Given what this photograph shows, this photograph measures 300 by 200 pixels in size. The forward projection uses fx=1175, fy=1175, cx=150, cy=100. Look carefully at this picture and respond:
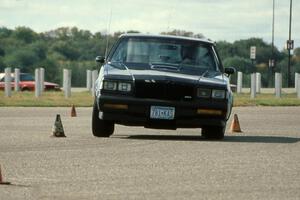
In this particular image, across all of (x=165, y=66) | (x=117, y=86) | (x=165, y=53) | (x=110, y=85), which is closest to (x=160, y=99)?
(x=117, y=86)

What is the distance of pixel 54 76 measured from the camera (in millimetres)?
82188

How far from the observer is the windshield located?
19078 millimetres

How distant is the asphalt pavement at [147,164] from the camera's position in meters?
11.1

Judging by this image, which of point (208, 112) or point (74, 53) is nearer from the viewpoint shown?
point (208, 112)

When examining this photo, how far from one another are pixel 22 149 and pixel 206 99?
3173 mm

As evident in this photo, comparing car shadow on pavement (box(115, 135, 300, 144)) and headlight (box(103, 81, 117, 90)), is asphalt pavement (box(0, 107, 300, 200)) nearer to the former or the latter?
car shadow on pavement (box(115, 135, 300, 144))

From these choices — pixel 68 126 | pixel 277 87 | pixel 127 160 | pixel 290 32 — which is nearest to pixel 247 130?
pixel 68 126

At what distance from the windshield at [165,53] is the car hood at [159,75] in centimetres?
50

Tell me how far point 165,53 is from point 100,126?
1.82m

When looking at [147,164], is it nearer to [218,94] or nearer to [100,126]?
[218,94]

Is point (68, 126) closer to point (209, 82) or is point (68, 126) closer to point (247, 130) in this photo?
point (247, 130)

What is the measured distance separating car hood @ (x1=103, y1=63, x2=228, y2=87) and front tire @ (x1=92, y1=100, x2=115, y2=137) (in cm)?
63

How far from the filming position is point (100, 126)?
59.9 ft

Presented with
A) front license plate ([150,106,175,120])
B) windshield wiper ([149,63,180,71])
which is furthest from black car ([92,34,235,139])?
windshield wiper ([149,63,180,71])
